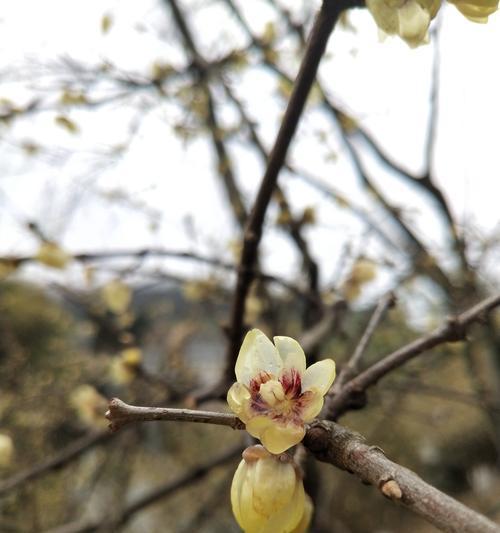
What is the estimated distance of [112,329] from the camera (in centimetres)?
136

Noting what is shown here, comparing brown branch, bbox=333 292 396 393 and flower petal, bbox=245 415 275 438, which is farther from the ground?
flower petal, bbox=245 415 275 438

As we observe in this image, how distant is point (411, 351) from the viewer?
0.46 m

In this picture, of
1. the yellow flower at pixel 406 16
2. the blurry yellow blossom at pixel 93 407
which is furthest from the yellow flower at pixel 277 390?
the blurry yellow blossom at pixel 93 407

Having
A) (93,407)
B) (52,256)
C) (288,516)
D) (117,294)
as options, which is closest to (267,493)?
(288,516)

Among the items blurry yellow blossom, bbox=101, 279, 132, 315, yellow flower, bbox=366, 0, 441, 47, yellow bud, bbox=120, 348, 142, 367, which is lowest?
blurry yellow blossom, bbox=101, 279, 132, 315

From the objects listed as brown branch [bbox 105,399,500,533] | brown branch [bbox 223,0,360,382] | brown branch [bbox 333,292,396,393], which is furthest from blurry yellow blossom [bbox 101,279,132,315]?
brown branch [bbox 105,399,500,533]

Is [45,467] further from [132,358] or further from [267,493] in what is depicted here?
[267,493]

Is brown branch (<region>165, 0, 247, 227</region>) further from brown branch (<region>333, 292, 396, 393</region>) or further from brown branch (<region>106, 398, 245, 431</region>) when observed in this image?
brown branch (<region>106, 398, 245, 431</region>)

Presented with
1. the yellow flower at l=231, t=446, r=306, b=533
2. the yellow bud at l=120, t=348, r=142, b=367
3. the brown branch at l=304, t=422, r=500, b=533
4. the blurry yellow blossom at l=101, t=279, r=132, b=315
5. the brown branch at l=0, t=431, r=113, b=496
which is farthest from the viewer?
the blurry yellow blossom at l=101, t=279, r=132, b=315

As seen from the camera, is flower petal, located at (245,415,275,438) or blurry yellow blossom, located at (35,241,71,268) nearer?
flower petal, located at (245,415,275,438)

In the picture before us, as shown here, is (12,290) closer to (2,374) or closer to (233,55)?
(2,374)

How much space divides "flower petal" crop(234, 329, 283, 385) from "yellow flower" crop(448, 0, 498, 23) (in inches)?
9.6

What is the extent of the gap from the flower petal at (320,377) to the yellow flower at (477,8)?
0.78ft

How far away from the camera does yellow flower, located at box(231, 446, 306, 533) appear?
315 millimetres
